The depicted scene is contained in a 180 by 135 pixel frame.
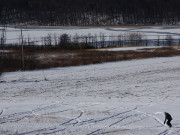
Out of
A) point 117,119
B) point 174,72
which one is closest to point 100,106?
point 117,119

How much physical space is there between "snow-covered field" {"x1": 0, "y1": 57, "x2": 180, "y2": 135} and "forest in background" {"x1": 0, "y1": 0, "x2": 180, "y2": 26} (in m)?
75.1

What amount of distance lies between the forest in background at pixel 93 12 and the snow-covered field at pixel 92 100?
246 feet

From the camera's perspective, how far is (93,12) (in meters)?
119

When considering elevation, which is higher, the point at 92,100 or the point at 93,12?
the point at 93,12

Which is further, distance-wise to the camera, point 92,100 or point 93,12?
point 93,12

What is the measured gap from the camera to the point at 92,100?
16547mm

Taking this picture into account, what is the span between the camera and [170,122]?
1179 cm

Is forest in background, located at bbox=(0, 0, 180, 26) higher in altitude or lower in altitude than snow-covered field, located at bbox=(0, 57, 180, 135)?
higher

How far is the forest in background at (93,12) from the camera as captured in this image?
106m

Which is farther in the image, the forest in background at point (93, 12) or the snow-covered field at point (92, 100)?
the forest in background at point (93, 12)

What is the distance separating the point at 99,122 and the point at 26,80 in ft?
40.5

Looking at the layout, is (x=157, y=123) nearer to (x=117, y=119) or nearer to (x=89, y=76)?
(x=117, y=119)

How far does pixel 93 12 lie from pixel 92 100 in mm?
103858

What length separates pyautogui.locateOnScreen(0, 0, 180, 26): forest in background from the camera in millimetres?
105562
